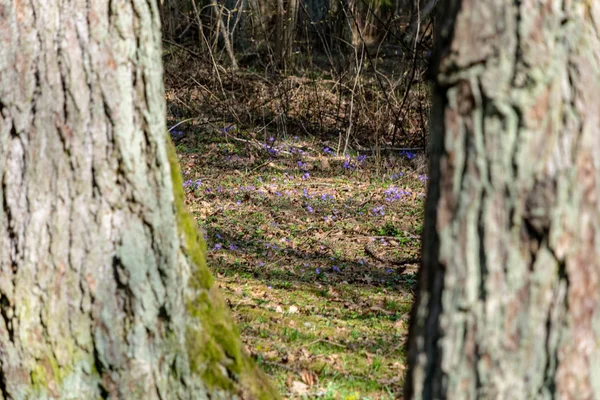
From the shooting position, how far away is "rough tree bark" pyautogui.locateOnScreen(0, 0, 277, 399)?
276 cm

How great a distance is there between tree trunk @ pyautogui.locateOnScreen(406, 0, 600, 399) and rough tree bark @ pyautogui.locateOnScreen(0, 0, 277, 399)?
1.17m

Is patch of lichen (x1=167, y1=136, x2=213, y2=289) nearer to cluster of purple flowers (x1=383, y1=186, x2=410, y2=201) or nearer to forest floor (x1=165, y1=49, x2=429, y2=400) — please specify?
forest floor (x1=165, y1=49, x2=429, y2=400)

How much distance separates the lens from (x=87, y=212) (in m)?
2.76

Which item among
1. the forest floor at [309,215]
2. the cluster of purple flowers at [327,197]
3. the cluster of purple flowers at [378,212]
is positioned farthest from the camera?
the cluster of purple flowers at [327,197]

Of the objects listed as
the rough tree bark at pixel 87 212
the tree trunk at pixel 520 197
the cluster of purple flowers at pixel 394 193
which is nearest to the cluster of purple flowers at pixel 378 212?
the cluster of purple flowers at pixel 394 193

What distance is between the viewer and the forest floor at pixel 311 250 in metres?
4.73

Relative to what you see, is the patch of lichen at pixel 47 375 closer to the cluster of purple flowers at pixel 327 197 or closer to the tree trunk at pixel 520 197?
the tree trunk at pixel 520 197

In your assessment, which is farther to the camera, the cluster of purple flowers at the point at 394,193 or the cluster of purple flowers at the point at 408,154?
the cluster of purple flowers at the point at 408,154

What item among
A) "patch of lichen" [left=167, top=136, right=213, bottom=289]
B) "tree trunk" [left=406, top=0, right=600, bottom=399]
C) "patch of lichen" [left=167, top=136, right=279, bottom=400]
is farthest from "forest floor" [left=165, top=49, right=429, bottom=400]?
"tree trunk" [left=406, top=0, right=600, bottom=399]

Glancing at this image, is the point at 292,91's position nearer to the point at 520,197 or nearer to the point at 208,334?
the point at 208,334

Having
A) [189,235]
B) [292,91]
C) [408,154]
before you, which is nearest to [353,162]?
[408,154]

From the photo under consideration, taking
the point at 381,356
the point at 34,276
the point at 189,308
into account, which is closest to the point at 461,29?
the point at 189,308

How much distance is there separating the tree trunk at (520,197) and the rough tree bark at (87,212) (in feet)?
3.85

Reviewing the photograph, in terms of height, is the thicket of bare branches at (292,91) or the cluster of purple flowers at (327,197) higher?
the thicket of bare branches at (292,91)
